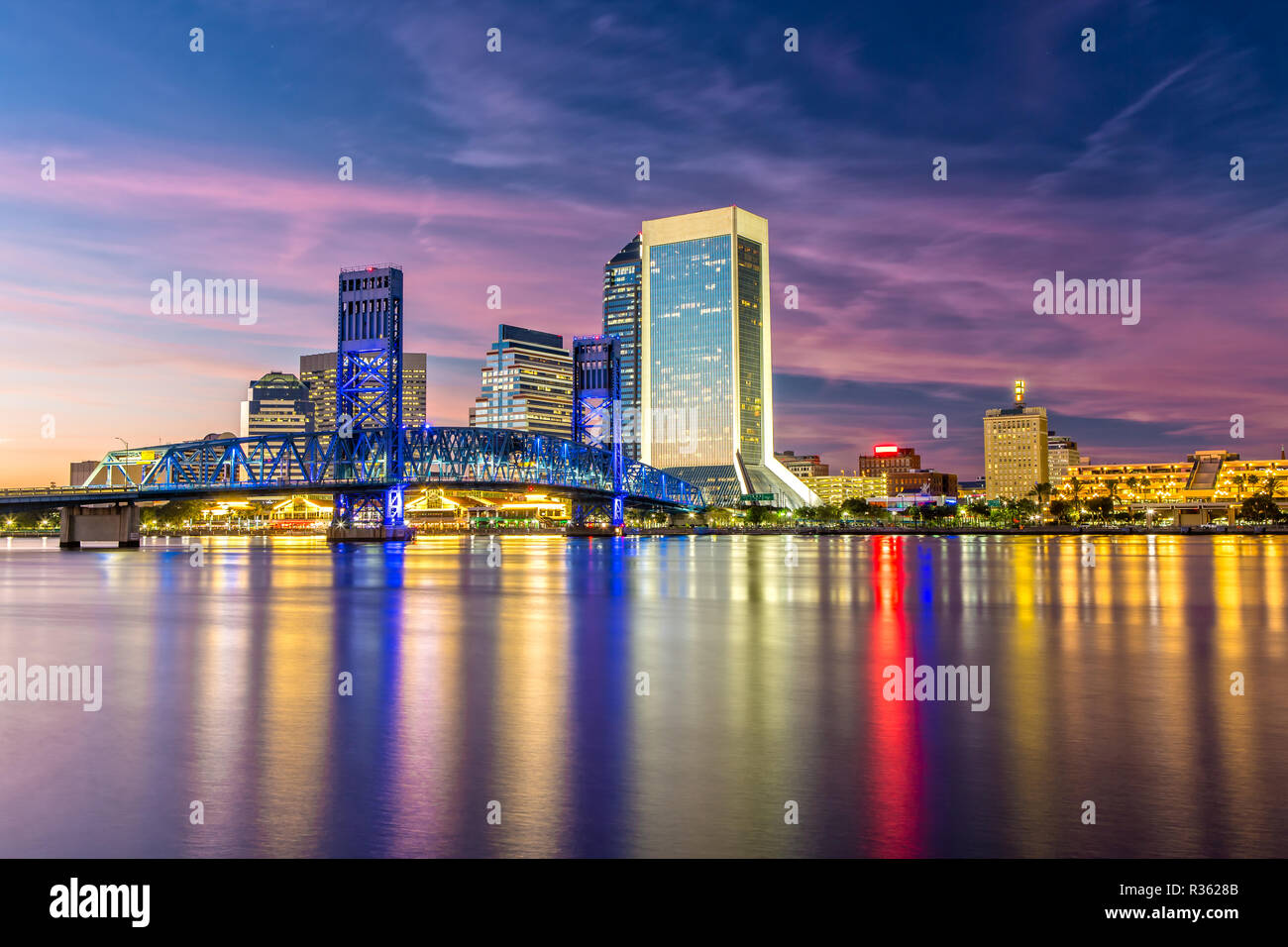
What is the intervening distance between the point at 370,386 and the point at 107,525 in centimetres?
4401

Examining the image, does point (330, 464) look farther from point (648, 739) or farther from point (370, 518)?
point (648, 739)

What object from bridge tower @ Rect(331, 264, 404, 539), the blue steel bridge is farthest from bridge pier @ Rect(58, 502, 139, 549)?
bridge tower @ Rect(331, 264, 404, 539)

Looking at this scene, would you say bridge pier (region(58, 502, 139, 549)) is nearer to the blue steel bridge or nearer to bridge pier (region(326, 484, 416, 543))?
the blue steel bridge

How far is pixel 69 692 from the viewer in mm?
18297

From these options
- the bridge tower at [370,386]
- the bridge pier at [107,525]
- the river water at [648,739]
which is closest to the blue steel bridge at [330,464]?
the bridge tower at [370,386]

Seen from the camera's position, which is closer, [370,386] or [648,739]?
[648,739]

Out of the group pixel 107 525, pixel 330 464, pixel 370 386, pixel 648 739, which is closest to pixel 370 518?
pixel 330 464

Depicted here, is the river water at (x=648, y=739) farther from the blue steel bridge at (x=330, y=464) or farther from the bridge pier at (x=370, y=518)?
the bridge pier at (x=370, y=518)

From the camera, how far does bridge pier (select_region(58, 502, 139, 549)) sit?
127125 mm

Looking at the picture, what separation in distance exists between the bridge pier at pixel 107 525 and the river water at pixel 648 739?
108 metres

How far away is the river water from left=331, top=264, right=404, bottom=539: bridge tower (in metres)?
125

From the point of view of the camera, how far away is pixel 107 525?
427ft

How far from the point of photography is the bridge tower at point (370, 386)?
154 m
